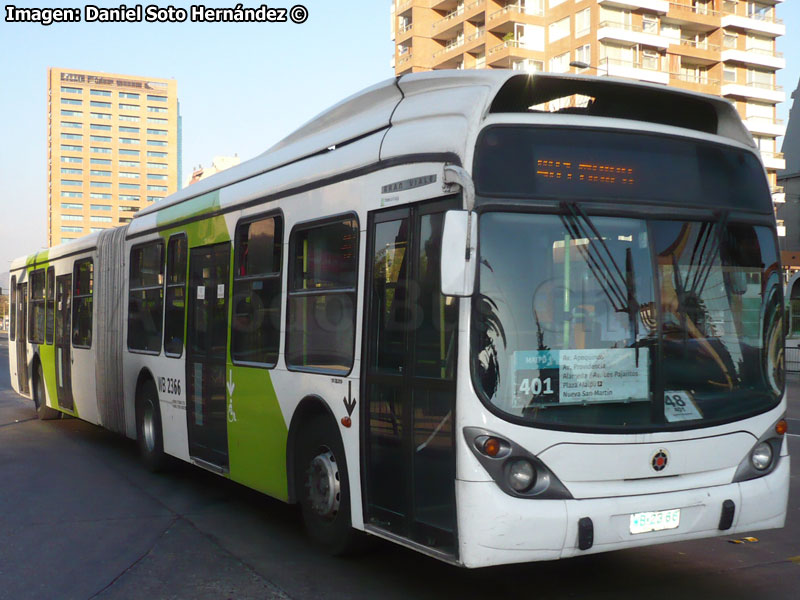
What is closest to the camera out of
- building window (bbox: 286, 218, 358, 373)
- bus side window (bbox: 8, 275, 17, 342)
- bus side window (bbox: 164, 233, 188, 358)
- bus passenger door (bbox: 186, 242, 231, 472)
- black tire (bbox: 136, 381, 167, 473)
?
building window (bbox: 286, 218, 358, 373)

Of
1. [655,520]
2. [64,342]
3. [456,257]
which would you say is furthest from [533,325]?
[64,342]

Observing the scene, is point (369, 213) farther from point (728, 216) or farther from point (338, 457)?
point (728, 216)

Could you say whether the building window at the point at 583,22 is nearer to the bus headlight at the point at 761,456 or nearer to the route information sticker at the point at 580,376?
the bus headlight at the point at 761,456

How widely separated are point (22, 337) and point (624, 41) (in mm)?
50215

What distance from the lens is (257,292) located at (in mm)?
8031

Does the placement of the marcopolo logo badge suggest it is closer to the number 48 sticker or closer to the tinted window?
the number 48 sticker

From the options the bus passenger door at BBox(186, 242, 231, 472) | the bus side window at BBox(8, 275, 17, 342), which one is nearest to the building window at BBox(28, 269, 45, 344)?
the bus side window at BBox(8, 275, 17, 342)

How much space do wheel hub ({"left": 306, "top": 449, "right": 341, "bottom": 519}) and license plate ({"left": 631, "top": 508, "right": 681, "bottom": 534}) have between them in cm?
219

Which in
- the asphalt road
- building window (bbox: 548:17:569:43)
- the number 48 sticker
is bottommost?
the asphalt road

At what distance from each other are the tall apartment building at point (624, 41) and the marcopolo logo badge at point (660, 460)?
5389 centimetres

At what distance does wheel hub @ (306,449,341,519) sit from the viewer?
22.1 feet

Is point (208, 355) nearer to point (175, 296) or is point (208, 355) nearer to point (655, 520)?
point (175, 296)

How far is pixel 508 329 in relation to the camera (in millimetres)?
5320

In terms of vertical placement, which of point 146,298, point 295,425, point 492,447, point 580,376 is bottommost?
point 295,425
